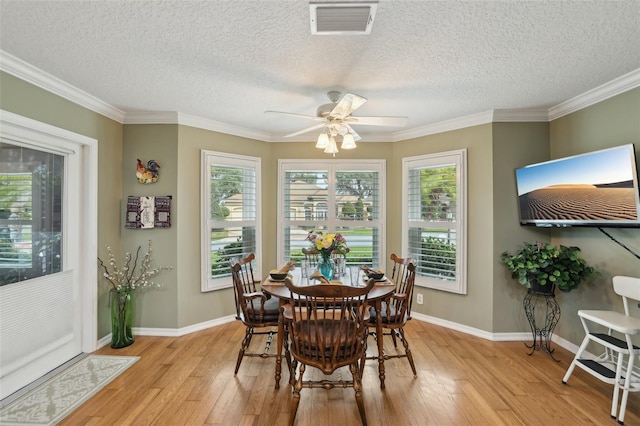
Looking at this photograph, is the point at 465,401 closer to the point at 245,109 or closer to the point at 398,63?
the point at 398,63

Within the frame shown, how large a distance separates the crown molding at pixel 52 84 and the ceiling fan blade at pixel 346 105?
7.88 feet

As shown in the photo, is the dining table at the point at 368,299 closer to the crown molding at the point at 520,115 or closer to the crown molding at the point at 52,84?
the crown molding at the point at 520,115

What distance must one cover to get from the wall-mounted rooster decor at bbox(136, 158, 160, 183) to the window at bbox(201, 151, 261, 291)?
521 mm

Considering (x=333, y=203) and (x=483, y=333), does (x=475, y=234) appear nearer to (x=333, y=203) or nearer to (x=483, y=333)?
(x=483, y=333)

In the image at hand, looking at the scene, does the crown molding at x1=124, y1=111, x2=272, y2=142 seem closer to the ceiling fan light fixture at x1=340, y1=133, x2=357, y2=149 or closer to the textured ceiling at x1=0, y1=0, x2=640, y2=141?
the textured ceiling at x1=0, y1=0, x2=640, y2=141

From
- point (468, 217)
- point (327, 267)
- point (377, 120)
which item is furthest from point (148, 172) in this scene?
point (468, 217)

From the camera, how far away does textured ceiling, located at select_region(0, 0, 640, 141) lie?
1.67 meters

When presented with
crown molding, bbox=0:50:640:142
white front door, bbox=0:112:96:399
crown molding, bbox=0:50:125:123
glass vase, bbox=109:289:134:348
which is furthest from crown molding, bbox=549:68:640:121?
glass vase, bbox=109:289:134:348

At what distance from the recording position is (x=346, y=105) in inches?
89.0

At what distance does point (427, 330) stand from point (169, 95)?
3917 mm

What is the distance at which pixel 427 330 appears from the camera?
361cm

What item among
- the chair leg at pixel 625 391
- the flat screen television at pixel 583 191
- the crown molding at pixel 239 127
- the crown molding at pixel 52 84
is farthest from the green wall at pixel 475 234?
the crown molding at pixel 52 84

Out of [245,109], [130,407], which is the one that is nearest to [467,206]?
[245,109]

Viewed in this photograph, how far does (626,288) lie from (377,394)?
2.20 m
